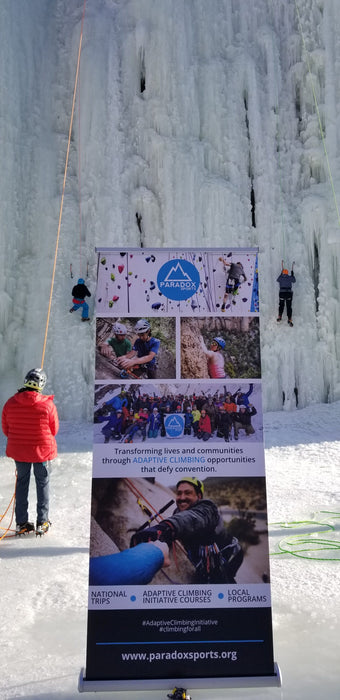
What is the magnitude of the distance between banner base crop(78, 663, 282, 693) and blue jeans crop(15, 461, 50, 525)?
239 cm

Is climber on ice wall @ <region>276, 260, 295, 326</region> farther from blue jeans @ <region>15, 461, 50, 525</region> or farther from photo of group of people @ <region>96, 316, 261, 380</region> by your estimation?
photo of group of people @ <region>96, 316, 261, 380</region>

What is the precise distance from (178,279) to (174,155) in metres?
9.93

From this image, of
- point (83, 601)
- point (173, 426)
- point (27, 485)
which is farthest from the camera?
point (27, 485)

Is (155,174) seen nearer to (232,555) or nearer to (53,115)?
(53,115)

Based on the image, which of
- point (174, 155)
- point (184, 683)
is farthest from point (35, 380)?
point (174, 155)

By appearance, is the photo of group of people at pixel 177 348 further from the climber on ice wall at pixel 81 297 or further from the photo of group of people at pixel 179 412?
the climber on ice wall at pixel 81 297

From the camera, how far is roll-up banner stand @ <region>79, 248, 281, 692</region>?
7.87 ft

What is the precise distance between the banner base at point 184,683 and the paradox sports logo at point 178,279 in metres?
1.61

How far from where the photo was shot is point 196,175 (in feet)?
38.6

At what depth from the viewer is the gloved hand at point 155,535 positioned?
243 centimetres

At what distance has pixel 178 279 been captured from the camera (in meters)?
2.57

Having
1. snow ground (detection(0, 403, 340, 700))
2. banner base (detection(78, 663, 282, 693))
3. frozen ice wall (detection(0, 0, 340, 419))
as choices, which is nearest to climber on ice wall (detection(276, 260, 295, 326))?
frozen ice wall (detection(0, 0, 340, 419))

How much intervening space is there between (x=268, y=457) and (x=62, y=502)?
3.42 metres

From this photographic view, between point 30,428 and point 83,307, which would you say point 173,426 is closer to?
point 30,428
